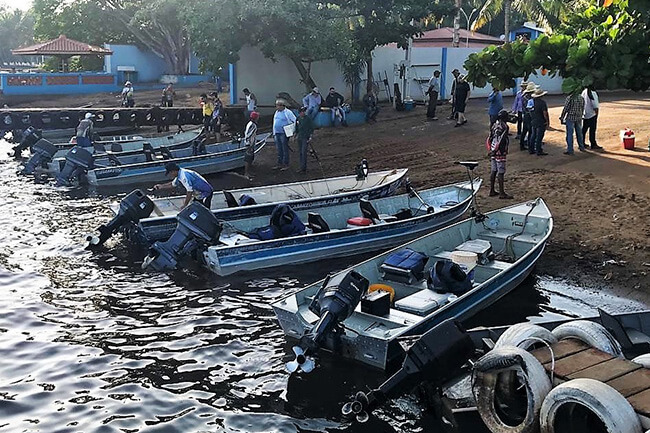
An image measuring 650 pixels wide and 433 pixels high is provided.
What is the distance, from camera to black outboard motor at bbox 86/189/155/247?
42.8 feet

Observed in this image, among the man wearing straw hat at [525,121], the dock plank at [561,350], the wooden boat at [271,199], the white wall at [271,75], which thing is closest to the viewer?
the dock plank at [561,350]

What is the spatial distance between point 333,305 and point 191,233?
442cm

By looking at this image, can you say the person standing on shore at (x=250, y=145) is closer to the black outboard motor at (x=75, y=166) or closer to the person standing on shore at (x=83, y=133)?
the black outboard motor at (x=75, y=166)

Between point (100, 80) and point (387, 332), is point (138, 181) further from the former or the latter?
point (100, 80)

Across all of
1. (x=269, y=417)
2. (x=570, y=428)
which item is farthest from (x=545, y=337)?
(x=269, y=417)

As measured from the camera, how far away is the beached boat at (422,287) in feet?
27.0

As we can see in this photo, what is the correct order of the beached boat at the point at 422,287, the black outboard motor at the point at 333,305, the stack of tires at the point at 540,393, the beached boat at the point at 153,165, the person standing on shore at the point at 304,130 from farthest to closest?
1. the person standing on shore at the point at 304,130
2. the beached boat at the point at 153,165
3. the beached boat at the point at 422,287
4. the black outboard motor at the point at 333,305
5. the stack of tires at the point at 540,393

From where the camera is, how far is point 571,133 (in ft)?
57.9

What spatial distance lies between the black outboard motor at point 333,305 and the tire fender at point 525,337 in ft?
6.12

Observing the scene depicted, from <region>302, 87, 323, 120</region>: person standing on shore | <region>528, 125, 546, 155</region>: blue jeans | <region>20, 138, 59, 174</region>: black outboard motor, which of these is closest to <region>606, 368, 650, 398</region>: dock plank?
<region>528, 125, 546, 155</region>: blue jeans

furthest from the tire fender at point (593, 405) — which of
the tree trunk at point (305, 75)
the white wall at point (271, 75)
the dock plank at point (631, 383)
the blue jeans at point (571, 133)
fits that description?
the white wall at point (271, 75)

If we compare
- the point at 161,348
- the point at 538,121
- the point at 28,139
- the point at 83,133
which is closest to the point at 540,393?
the point at 161,348

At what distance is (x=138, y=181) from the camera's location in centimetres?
2011

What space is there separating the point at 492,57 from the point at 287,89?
21.2 meters
